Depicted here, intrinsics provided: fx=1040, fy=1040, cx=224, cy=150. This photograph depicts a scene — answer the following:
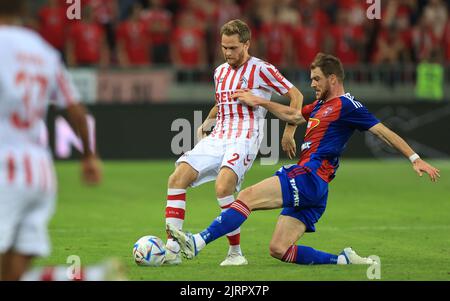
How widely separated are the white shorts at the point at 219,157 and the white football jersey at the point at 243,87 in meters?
0.10

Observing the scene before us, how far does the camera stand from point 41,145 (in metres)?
5.50

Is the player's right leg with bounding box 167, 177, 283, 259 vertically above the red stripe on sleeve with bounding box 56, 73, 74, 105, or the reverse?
the red stripe on sleeve with bounding box 56, 73, 74, 105

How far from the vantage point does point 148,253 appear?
27.6 ft

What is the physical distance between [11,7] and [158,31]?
15.9 m

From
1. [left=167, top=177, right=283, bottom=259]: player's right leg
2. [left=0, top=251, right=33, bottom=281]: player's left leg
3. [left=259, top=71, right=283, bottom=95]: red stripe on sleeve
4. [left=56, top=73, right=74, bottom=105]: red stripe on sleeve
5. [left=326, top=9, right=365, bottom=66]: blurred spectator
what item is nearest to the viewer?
[left=0, top=251, right=33, bottom=281]: player's left leg

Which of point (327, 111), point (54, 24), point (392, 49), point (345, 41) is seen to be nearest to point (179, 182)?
point (327, 111)

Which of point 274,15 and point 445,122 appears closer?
point 445,122

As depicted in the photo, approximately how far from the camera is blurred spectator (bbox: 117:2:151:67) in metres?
21.0

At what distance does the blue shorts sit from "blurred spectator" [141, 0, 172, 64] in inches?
507

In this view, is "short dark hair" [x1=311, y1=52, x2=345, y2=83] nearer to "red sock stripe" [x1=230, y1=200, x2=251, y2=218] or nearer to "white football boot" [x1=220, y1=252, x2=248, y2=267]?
"red sock stripe" [x1=230, y1=200, x2=251, y2=218]

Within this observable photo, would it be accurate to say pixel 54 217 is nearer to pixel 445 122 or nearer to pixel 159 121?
pixel 159 121

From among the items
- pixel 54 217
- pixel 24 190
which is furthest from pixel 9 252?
pixel 54 217

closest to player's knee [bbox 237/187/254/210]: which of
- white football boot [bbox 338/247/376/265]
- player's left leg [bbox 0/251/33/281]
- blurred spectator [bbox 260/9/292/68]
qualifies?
white football boot [bbox 338/247/376/265]
